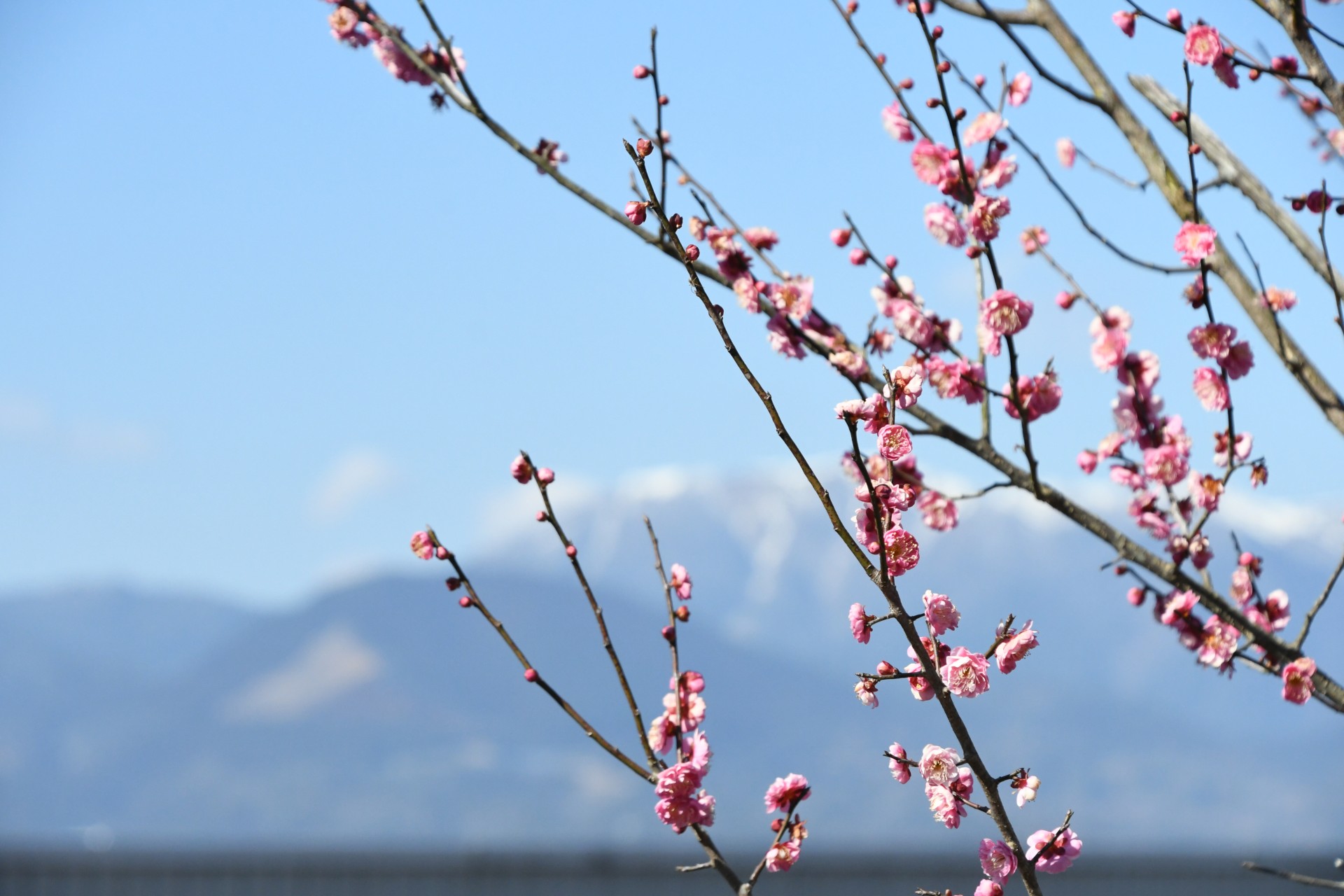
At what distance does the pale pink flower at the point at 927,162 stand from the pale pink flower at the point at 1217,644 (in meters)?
1.24

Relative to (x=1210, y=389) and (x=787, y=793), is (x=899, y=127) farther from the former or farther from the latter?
(x=787, y=793)

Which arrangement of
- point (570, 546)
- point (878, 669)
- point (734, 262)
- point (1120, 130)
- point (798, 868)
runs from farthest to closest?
point (798, 868)
point (734, 262)
point (1120, 130)
point (570, 546)
point (878, 669)

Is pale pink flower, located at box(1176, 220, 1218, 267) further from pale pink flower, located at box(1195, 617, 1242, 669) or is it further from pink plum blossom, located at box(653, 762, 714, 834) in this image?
→ pink plum blossom, located at box(653, 762, 714, 834)

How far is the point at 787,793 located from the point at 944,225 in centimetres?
151

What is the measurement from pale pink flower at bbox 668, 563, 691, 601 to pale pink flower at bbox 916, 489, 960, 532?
0.95m

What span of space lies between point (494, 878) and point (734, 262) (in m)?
9.49

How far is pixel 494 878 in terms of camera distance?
11.5 metres

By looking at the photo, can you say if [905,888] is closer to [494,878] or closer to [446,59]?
[494,878]

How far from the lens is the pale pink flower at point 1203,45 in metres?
2.77

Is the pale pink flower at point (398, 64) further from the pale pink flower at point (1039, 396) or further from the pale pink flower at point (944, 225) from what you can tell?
the pale pink flower at point (1039, 396)

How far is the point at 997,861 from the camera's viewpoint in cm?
184

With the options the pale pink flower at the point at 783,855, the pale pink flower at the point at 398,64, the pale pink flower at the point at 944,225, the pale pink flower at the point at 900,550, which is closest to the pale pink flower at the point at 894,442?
the pale pink flower at the point at 900,550

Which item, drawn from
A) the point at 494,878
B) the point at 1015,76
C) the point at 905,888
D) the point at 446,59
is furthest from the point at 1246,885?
the point at 446,59

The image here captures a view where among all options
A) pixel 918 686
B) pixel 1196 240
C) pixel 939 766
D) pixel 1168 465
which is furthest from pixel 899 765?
pixel 1168 465
